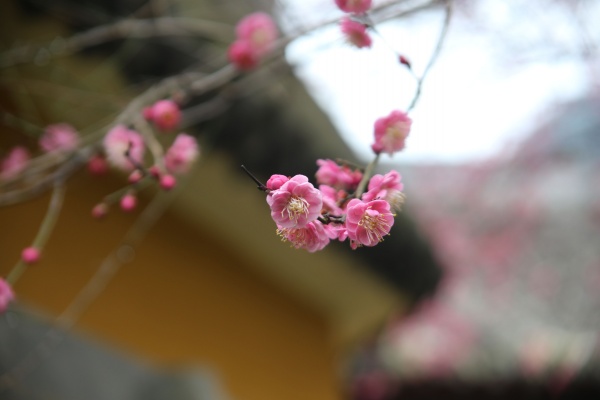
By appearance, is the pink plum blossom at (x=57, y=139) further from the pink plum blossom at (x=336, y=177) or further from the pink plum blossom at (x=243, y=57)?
the pink plum blossom at (x=336, y=177)

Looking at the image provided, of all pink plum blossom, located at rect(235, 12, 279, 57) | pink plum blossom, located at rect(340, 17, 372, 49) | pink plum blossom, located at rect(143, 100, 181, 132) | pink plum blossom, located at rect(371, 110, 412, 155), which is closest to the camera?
pink plum blossom, located at rect(371, 110, 412, 155)

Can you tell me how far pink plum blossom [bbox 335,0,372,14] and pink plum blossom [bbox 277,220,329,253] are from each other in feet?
1.41

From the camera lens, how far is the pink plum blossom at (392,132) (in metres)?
1.25

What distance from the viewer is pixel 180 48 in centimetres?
233

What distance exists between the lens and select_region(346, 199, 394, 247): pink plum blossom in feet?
3.48

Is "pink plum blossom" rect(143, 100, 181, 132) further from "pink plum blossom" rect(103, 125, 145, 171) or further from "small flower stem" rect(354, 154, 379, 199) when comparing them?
"small flower stem" rect(354, 154, 379, 199)

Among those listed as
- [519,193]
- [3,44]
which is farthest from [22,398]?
[519,193]

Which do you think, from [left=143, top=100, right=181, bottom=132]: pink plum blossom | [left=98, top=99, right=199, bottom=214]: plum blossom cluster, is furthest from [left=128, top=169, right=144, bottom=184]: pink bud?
[left=143, top=100, right=181, bottom=132]: pink plum blossom

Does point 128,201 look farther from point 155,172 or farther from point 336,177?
point 336,177

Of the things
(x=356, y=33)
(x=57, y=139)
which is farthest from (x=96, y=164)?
(x=356, y=33)

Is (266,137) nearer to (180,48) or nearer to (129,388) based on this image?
(180,48)

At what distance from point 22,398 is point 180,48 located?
1130 millimetres

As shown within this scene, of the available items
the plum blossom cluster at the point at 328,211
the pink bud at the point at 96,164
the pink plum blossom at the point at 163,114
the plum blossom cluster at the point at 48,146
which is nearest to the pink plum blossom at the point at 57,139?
the plum blossom cluster at the point at 48,146

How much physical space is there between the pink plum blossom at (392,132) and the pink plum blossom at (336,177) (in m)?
0.06
